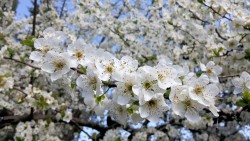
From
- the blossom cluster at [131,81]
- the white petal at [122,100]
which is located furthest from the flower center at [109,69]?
the white petal at [122,100]

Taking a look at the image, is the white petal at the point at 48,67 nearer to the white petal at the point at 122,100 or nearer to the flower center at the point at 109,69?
the flower center at the point at 109,69

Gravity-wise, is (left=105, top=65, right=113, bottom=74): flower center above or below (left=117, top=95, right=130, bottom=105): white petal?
above

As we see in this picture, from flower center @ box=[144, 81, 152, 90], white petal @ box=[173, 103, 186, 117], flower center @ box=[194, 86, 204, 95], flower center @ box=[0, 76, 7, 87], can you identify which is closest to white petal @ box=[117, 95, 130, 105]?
flower center @ box=[144, 81, 152, 90]

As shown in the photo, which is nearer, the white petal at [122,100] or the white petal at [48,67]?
the white petal at [122,100]

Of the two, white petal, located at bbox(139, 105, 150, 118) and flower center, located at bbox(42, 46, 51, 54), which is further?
flower center, located at bbox(42, 46, 51, 54)

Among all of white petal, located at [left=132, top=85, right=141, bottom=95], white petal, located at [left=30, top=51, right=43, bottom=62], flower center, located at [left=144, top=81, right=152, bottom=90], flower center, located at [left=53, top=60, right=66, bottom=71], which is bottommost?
white petal, located at [left=132, top=85, right=141, bottom=95]

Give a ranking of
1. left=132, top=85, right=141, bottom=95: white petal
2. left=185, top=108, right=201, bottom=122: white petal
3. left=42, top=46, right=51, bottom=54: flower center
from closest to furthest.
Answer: left=132, top=85, right=141, bottom=95: white petal
left=185, top=108, right=201, bottom=122: white petal
left=42, top=46, right=51, bottom=54: flower center

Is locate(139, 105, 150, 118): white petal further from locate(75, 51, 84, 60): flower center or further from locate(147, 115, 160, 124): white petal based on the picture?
locate(75, 51, 84, 60): flower center

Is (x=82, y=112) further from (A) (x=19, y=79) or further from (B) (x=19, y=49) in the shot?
(B) (x=19, y=49)

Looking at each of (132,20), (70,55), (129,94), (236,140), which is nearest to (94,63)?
(70,55)
